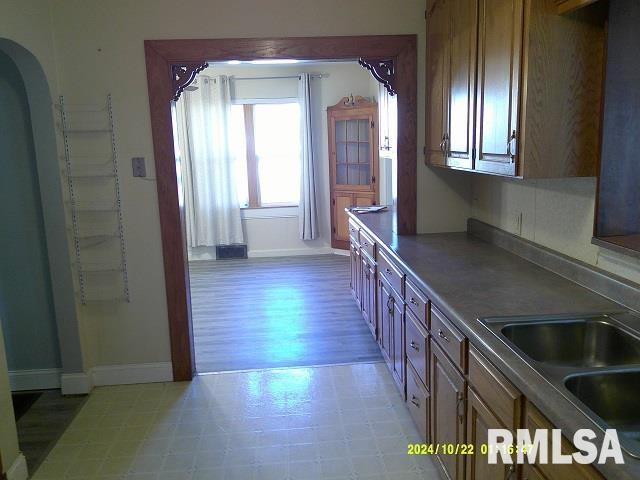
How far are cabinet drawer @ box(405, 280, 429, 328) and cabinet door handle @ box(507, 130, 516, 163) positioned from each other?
27.3 inches

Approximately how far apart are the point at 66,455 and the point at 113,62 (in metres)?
2.21

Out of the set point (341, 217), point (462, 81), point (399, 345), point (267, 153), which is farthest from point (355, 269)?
point (267, 153)

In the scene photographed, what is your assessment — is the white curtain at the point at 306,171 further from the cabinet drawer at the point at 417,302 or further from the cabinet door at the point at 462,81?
the cabinet drawer at the point at 417,302

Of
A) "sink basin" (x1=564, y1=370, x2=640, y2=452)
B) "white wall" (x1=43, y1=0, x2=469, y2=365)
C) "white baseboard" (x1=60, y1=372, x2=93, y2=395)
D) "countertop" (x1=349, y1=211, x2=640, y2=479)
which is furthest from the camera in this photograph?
"white baseboard" (x1=60, y1=372, x2=93, y2=395)

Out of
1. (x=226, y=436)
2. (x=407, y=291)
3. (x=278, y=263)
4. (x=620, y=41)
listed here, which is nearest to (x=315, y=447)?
(x=226, y=436)

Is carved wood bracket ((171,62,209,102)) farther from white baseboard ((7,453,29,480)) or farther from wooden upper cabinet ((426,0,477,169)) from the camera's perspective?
white baseboard ((7,453,29,480))

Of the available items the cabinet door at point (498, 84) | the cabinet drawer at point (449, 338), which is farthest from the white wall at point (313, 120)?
the cabinet drawer at point (449, 338)

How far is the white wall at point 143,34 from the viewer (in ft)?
10.3

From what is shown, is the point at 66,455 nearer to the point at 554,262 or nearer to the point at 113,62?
the point at 113,62

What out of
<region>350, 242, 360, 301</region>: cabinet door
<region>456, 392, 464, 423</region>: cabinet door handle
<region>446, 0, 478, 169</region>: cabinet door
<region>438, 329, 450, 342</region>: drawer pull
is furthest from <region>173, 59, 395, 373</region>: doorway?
<region>456, 392, 464, 423</region>: cabinet door handle

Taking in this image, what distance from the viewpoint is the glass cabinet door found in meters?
6.80

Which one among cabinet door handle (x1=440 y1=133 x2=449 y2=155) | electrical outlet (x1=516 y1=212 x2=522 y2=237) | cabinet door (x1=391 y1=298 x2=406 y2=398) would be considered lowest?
cabinet door (x1=391 y1=298 x2=406 y2=398)

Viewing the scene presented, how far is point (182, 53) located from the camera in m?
3.19

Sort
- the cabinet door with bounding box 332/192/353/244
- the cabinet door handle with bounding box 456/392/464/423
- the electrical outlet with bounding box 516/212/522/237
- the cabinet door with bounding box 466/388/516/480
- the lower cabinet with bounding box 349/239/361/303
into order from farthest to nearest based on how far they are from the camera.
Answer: the cabinet door with bounding box 332/192/353/244
the lower cabinet with bounding box 349/239/361/303
the electrical outlet with bounding box 516/212/522/237
the cabinet door handle with bounding box 456/392/464/423
the cabinet door with bounding box 466/388/516/480
